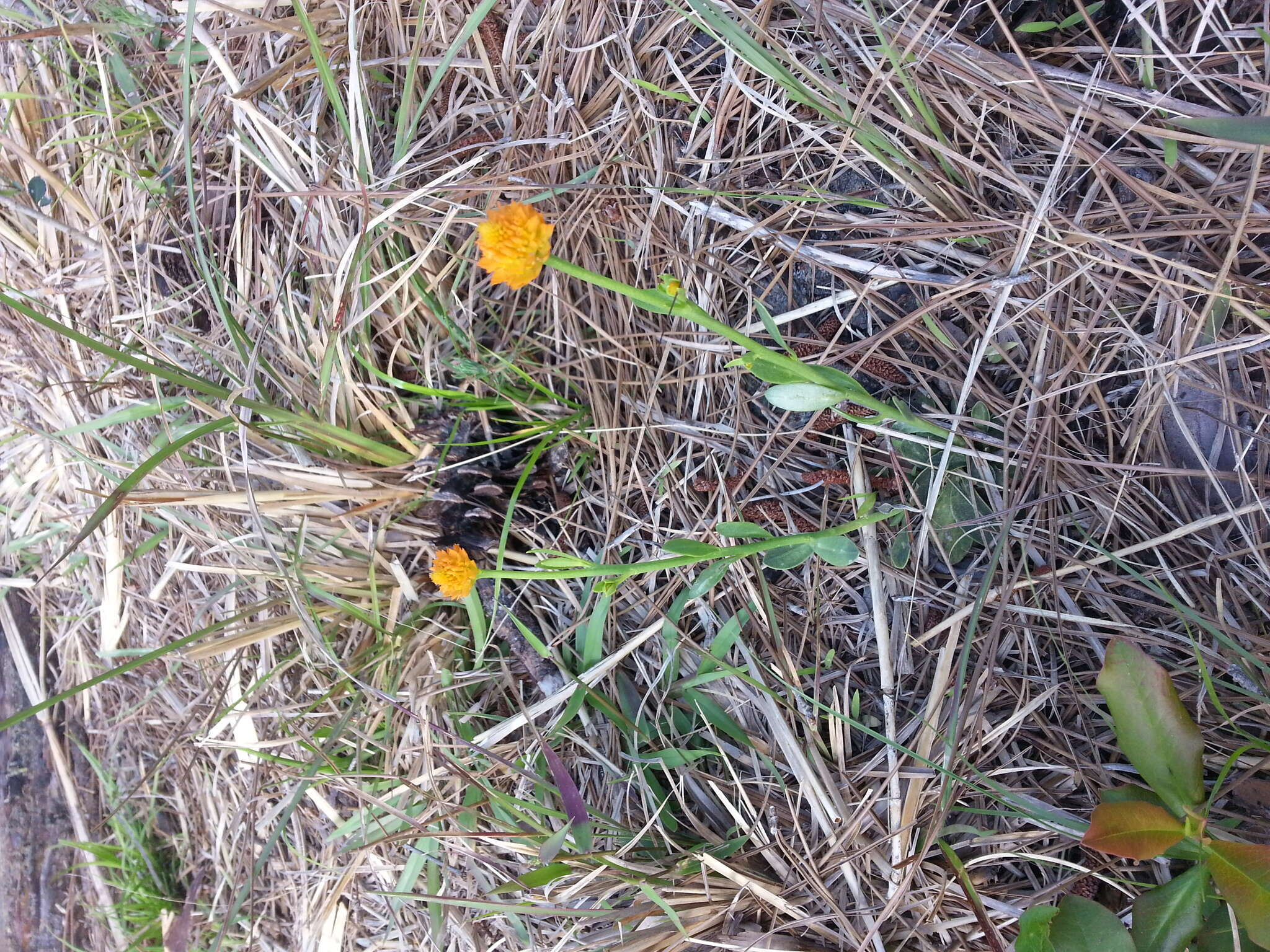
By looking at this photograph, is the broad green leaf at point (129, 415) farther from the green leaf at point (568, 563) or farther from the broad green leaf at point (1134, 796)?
the broad green leaf at point (1134, 796)

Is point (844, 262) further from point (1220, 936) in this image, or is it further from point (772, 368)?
point (1220, 936)

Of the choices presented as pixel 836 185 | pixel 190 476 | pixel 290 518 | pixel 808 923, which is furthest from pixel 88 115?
pixel 808 923

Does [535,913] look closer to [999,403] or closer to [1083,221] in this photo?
[999,403]

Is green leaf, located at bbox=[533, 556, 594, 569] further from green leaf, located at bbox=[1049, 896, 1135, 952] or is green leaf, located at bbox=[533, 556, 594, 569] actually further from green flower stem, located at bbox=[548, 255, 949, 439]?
green leaf, located at bbox=[1049, 896, 1135, 952]

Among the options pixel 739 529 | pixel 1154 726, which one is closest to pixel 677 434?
pixel 739 529

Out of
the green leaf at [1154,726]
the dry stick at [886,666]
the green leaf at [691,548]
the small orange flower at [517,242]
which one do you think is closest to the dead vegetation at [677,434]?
the dry stick at [886,666]
